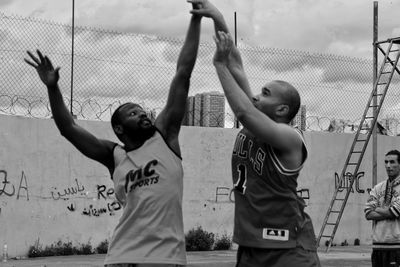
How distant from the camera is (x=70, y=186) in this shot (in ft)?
48.1

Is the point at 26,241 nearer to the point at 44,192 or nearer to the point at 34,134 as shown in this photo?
the point at 44,192

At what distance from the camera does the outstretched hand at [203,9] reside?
460 centimetres

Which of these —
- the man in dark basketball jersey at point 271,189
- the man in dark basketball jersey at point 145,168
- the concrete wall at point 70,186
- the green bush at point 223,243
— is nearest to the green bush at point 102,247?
the concrete wall at point 70,186

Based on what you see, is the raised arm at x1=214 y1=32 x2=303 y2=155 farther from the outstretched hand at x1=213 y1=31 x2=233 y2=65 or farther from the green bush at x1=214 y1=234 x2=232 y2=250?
the green bush at x1=214 y1=234 x2=232 y2=250

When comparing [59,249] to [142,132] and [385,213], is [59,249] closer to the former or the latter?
[385,213]

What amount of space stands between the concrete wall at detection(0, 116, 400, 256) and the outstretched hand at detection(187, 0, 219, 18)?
10.1 m

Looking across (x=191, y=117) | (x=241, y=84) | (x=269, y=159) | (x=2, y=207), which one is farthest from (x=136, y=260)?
(x=191, y=117)

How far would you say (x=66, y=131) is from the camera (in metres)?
4.92

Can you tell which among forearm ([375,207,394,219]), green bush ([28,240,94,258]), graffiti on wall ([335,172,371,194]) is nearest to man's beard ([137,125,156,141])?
forearm ([375,207,394,219])

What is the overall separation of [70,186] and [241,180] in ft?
34.3

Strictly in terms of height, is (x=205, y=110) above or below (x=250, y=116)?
above

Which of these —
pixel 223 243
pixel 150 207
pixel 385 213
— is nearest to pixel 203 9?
pixel 150 207

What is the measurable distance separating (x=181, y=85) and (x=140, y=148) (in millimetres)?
481

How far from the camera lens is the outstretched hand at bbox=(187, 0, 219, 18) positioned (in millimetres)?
4602
